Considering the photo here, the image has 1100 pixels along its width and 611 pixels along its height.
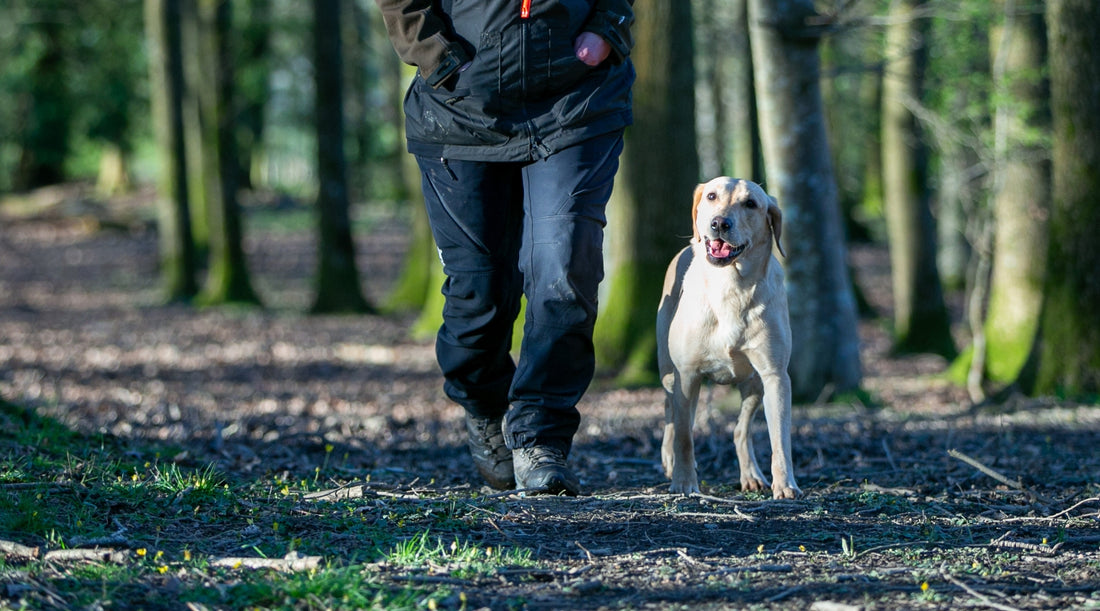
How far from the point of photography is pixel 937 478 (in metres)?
5.59

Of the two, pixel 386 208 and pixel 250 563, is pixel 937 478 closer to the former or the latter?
pixel 250 563

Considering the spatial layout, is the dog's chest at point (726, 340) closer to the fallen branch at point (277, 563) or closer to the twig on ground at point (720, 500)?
the twig on ground at point (720, 500)

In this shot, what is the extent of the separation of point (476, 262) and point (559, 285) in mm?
456

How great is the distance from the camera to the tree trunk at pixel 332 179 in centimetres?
1742

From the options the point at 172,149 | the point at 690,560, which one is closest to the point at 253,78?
the point at 172,149

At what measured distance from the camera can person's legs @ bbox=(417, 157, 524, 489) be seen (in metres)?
5.01

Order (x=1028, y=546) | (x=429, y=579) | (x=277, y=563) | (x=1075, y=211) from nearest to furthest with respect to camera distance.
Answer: (x=429, y=579)
(x=277, y=563)
(x=1028, y=546)
(x=1075, y=211)

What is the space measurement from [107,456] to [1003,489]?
13.8 feet

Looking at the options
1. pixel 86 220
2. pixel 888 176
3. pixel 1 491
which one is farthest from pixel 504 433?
pixel 86 220

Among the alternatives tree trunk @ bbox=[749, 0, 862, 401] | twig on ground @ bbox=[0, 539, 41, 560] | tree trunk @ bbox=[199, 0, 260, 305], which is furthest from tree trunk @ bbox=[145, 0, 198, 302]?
twig on ground @ bbox=[0, 539, 41, 560]

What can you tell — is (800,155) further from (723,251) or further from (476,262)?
(476,262)

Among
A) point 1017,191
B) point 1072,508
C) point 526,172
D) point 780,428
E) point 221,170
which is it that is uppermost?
point 221,170

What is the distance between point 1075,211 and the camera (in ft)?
27.8

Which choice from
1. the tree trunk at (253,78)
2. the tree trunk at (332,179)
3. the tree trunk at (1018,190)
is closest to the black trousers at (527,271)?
the tree trunk at (1018,190)
